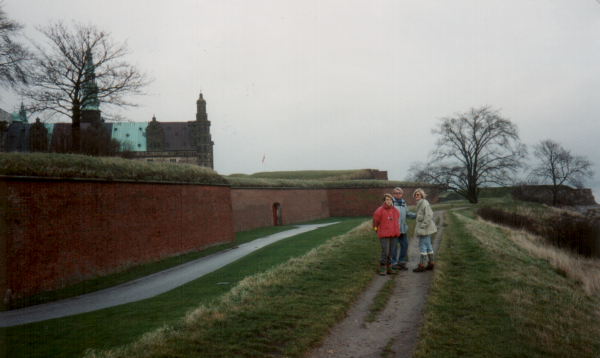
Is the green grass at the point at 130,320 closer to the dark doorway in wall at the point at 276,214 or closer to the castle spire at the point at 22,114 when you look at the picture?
the castle spire at the point at 22,114

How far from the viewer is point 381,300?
676 cm

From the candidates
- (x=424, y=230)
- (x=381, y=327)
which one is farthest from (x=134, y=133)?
(x=381, y=327)

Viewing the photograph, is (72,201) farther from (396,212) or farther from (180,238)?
(396,212)

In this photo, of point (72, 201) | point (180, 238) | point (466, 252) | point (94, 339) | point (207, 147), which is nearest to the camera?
point (94, 339)

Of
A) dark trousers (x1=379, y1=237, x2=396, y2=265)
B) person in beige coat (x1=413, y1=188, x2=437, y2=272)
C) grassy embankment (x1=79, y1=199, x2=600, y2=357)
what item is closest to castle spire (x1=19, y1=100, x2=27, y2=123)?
grassy embankment (x1=79, y1=199, x2=600, y2=357)

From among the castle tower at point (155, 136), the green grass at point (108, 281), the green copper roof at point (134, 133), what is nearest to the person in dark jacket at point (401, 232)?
the green grass at point (108, 281)

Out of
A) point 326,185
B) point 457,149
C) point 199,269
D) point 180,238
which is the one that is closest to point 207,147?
point 326,185

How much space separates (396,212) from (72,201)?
362 inches

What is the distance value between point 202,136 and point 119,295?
4070cm

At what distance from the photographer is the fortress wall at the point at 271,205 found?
27.1 m

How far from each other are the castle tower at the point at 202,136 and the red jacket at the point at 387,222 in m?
41.8

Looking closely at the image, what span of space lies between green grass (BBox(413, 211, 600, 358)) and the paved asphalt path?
7089mm

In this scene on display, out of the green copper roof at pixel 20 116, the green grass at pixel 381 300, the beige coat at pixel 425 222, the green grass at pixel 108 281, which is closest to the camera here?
the green grass at pixel 381 300

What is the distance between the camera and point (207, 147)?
49.1 metres
